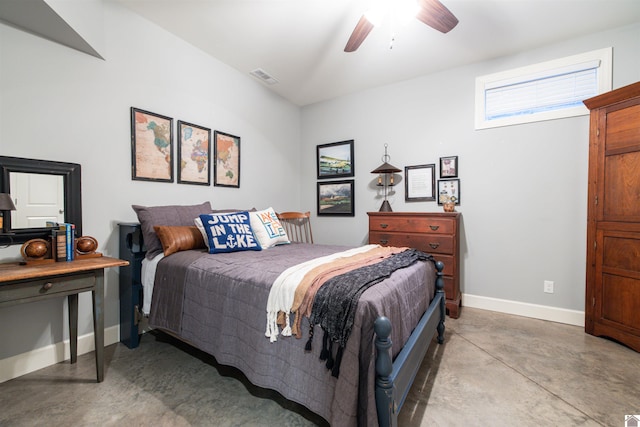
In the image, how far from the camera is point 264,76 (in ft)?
11.3

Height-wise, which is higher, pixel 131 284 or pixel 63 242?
pixel 63 242

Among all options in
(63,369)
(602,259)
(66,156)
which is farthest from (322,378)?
(602,259)

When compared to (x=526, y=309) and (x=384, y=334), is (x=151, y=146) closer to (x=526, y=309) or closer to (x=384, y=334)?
(x=384, y=334)

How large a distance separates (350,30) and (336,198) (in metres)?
2.14

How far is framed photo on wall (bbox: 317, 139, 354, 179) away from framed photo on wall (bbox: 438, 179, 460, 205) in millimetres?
1211

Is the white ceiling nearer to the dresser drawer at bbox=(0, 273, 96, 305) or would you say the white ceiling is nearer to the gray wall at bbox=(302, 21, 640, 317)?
the gray wall at bbox=(302, 21, 640, 317)

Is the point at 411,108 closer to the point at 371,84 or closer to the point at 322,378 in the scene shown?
the point at 371,84

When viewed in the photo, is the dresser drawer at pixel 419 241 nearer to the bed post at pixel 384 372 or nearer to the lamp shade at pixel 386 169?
the lamp shade at pixel 386 169

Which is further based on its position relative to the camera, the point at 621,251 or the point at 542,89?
the point at 542,89

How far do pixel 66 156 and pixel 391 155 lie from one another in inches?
129

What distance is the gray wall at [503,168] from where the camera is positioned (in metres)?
2.64

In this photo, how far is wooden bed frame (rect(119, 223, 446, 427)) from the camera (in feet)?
3.37

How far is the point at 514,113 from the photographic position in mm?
2908

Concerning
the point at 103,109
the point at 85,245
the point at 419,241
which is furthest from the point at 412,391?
the point at 103,109
